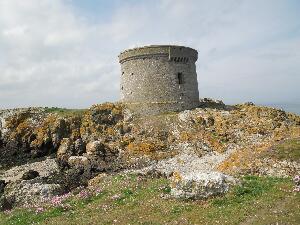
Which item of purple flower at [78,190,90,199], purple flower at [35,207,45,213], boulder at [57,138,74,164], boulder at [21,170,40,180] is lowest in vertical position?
boulder at [21,170,40,180]

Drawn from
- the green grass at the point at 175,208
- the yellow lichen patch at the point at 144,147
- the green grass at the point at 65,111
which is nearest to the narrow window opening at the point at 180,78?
the yellow lichen patch at the point at 144,147

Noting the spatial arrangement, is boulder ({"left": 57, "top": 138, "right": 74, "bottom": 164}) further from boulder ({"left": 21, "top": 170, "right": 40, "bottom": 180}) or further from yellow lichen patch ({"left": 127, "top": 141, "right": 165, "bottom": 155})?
yellow lichen patch ({"left": 127, "top": 141, "right": 165, "bottom": 155})

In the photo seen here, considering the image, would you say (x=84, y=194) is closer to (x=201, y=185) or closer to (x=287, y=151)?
(x=201, y=185)

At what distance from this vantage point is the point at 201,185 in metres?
22.5

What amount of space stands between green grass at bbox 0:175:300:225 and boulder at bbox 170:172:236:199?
47 centimetres

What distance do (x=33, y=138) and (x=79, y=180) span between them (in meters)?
16.8

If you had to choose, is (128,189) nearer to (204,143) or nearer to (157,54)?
(204,143)

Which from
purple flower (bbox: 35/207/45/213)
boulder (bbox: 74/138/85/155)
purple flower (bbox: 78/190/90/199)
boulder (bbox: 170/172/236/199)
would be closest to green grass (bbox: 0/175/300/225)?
purple flower (bbox: 35/207/45/213)

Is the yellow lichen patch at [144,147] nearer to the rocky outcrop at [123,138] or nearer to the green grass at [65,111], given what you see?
the rocky outcrop at [123,138]

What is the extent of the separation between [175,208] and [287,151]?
13.9m

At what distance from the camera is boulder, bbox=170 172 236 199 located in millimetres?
22312

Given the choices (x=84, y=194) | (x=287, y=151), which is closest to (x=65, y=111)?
(x=84, y=194)

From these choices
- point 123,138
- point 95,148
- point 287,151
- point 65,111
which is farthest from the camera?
point 65,111

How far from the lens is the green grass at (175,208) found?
18641 mm
